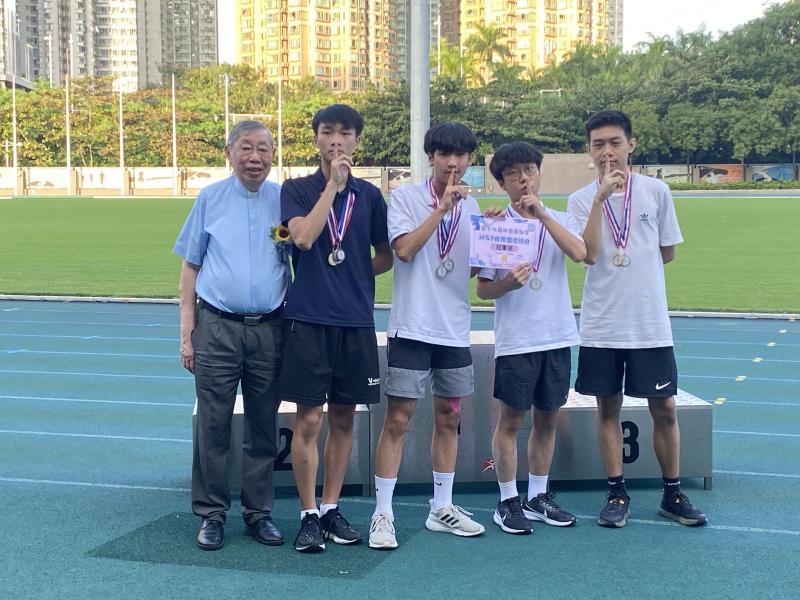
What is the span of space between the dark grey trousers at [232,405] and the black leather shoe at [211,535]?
3 cm

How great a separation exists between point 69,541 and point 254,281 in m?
1.33

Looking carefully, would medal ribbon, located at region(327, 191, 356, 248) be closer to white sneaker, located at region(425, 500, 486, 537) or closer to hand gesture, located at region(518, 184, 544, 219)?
hand gesture, located at region(518, 184, 544, 219)

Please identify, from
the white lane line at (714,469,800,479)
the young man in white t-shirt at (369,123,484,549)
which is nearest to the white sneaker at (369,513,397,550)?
the young man in white t-shirt at (369,123,484,549)

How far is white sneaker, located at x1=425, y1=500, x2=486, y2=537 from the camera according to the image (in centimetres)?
457

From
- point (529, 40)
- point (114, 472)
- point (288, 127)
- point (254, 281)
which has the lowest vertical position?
point (114, 472)

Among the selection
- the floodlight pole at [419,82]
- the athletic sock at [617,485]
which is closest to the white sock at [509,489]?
the athletic sock at [617,485]

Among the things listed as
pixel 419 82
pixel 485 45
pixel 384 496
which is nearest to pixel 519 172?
pixel 384 496

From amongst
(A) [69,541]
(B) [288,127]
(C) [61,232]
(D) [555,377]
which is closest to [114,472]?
(A) [69,541]

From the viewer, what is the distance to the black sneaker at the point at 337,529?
445 centimetres

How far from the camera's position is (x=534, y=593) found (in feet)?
12.8

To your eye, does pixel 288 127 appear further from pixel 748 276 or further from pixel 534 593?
pixel 534 593

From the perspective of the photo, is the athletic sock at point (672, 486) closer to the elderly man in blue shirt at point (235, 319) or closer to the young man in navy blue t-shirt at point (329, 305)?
the young man in navy blue t-shirt at point (329, 305)

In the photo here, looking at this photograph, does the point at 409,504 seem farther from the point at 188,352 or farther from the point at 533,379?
the point at 188,352

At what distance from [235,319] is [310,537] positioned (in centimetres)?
93
